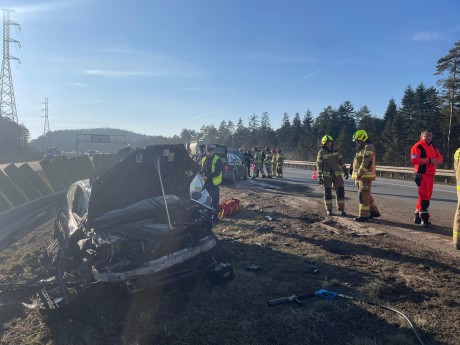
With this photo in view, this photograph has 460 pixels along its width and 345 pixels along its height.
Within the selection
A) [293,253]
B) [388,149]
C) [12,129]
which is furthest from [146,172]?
[12,129]

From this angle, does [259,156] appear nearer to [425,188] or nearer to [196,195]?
[196,195]

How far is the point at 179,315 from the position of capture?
4105 millimetres

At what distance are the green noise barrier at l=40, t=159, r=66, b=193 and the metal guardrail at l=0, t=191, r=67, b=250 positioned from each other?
3.72 meters

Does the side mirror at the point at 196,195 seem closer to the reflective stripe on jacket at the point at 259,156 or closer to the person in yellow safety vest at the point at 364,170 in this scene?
the person in yellow safety vest at the point at 364,170

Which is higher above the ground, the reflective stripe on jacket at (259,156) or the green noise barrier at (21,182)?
the reflective stripe on jacket at (259,156)

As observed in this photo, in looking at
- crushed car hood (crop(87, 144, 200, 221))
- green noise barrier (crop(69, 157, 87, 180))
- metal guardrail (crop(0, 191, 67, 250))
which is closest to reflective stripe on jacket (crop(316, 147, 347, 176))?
crushed car hood (crop(87, 144, 200, 221))

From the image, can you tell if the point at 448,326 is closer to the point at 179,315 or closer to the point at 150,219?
the point at 179,315

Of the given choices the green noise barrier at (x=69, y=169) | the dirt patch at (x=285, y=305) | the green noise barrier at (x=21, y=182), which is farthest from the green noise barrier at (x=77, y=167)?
the dirt patch at (x=285, y=305)

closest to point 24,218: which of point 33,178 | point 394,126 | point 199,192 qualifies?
point 33,178

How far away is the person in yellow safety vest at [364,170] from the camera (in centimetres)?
798

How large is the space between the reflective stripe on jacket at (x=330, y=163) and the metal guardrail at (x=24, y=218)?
24.7ft

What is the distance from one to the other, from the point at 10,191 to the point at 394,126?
43256 millimetres

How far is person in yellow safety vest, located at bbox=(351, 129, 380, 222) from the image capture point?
7.98 m

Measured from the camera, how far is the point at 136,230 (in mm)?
4574
